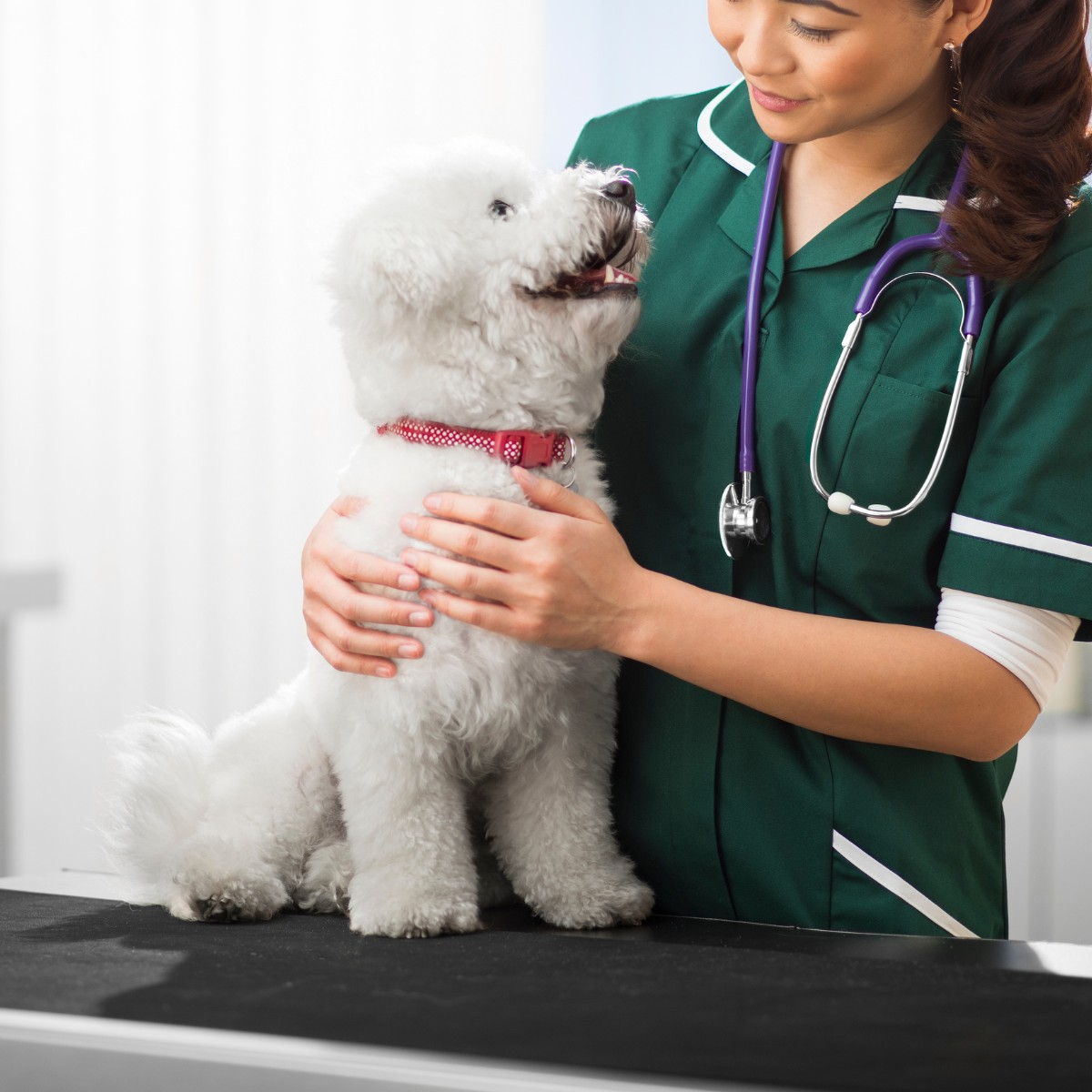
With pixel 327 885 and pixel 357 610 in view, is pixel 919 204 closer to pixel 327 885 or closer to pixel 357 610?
pixel 357 610

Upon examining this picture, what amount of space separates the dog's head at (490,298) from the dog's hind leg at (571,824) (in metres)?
0.27

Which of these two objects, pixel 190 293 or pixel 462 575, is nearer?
pixel 462 575

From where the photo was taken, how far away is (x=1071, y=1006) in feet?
2.63

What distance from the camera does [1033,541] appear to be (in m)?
1.04

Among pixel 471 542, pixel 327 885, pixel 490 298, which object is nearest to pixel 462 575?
pixel 471 542

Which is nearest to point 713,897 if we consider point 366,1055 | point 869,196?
point 366,1055

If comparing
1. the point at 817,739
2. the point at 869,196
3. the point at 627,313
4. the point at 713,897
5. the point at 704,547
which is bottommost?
the point at 713,897

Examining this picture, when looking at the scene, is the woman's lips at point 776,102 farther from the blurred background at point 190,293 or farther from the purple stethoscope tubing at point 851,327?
the blurred background at point 190,293

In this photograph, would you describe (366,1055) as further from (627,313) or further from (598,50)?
(598,50)

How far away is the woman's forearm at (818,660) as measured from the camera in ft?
3.44

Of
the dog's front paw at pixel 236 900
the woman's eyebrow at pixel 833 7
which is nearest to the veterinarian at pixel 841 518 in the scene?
the woman's eyebrow at pixel 833 7

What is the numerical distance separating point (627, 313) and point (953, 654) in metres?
0.40

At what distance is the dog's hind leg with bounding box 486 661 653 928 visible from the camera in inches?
44.4

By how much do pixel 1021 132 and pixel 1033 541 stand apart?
35 cm
